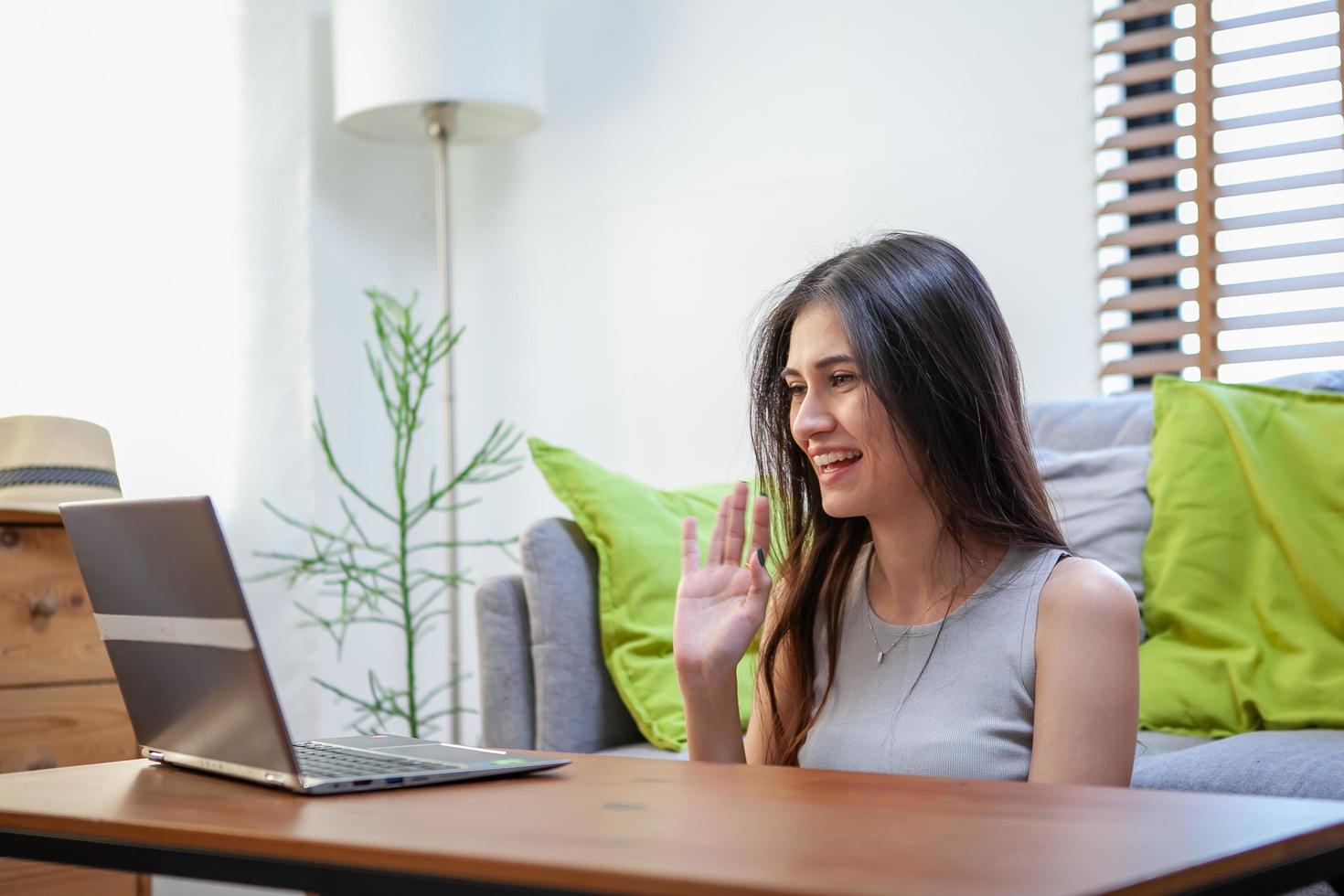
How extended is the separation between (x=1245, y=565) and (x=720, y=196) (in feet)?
5.12

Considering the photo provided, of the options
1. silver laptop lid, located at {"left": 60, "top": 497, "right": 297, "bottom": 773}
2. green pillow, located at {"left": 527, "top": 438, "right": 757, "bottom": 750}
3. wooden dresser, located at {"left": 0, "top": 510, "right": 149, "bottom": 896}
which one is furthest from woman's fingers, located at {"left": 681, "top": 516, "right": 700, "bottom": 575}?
wooden dresser, located at {"left": 0, "top": 510, "right": 149, "bottom": 896}

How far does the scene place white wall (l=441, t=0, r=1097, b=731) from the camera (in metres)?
2.83

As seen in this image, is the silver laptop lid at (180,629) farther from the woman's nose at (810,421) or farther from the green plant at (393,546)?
the green plant at (393,546)

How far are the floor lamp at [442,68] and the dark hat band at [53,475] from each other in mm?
1043

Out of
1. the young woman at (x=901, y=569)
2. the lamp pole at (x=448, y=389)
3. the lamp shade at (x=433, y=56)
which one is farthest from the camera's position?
Answer: the lamp pole at (x=448, y=389)

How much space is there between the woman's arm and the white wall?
1.58 meters

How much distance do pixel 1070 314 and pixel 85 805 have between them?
2244mm

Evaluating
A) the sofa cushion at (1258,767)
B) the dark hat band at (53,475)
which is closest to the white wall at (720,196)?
the sofa cushion at (1258,767)

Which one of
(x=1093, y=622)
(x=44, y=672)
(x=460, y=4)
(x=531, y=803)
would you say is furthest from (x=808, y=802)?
(x=460, y=4)

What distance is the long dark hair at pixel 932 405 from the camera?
140 cm

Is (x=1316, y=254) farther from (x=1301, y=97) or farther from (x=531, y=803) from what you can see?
(x=531, y=803)

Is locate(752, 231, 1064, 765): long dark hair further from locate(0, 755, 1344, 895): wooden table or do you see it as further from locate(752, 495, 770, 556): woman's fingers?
locate(0, 755, 1344, 895): wooden table

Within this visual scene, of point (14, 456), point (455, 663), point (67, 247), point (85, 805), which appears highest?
point (67, 247)

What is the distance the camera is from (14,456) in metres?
2.12
